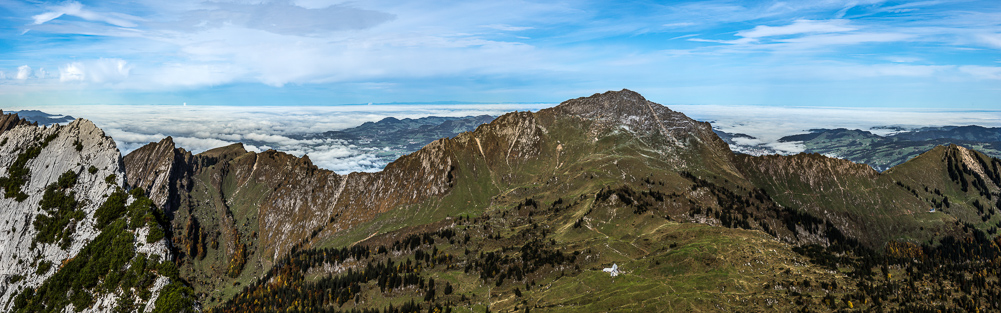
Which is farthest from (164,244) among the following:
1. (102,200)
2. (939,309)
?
(939,309)

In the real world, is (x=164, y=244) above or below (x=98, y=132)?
below

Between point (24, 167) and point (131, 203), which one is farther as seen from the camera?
point (24, 167)

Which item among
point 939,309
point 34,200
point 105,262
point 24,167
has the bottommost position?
point 939,309

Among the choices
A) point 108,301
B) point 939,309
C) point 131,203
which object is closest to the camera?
point 108,301

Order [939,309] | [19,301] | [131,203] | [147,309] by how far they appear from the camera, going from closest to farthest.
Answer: [147,309] < [19,301] < [131,203] < [939,309]

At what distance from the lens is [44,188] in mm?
175875

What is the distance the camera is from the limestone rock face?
16075 centimetres

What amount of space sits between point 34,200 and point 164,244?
6822 cm

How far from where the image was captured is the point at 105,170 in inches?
7092

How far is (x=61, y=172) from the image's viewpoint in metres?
A: 180

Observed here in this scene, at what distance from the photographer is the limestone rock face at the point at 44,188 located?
161m

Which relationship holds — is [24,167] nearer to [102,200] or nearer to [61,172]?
[61,172]

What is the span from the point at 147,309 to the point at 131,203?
51.0 metres

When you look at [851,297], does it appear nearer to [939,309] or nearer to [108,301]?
[939,309]
